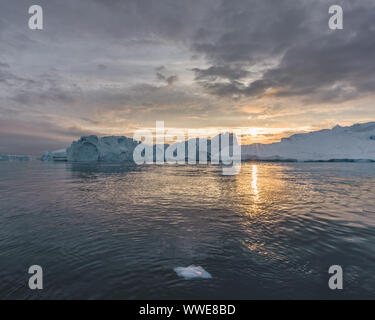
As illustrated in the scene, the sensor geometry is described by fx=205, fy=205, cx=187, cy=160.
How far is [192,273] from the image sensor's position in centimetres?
577

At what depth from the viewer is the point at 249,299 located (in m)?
4.80

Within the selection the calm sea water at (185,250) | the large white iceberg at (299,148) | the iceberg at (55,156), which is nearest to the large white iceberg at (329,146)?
the large white iceberg at (299,148)

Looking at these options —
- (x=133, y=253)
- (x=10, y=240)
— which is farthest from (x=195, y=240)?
(x=10, y=240)

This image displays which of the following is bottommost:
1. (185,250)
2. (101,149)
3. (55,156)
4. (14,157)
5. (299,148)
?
(185,250)

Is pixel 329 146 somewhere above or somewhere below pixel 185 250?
above

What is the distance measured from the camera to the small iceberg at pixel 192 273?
564 cm

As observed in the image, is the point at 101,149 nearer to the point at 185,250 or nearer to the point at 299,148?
the point at 185,250

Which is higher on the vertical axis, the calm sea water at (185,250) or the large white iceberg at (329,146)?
the large white iceberg at (329,146)

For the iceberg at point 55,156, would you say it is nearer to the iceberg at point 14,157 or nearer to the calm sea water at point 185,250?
the iceberg at point 14,157

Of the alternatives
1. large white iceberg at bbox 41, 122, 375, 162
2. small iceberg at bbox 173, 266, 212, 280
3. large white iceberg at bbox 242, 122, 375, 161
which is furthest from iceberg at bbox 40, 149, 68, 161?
small iceberg at bbox 173, 266, 212, 280

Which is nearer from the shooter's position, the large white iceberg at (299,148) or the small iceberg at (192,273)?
the small iceberg at (192,273)

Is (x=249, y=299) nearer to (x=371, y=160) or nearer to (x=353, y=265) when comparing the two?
(x=353, y=265)

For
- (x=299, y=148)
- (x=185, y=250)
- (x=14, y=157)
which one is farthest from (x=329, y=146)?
(x=14, y=157)
